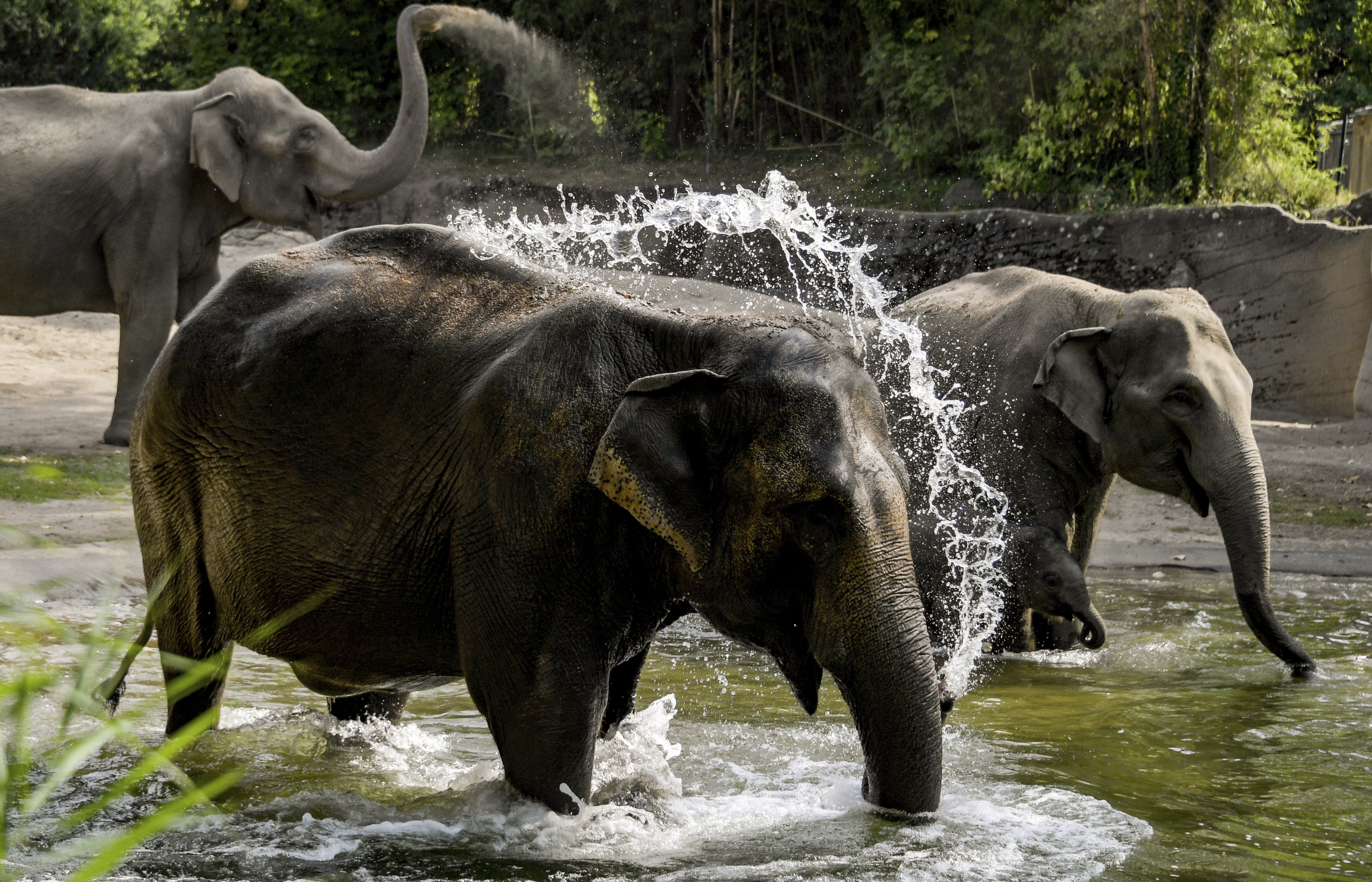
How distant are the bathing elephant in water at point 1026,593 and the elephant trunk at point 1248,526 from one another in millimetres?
641

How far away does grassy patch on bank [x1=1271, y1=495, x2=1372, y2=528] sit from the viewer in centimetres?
1002

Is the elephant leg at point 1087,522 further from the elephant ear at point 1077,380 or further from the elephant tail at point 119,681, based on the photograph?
the elephant tail at point 119,681

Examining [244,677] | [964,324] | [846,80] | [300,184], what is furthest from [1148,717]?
[846,80]

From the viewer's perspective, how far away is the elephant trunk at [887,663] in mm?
3424

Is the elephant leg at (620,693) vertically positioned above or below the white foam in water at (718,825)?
above

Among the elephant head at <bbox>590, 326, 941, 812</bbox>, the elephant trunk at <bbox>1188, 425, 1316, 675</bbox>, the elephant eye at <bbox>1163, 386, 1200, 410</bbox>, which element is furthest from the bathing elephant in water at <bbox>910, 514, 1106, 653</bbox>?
the elephant head at <bbox>590, 326, 941, 812</bbox>

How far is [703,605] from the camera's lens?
3625 millimetres

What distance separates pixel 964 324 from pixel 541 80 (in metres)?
15.0

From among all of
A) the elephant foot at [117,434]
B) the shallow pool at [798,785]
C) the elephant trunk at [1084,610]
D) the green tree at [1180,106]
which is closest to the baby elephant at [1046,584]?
the elephant trunk at [1084,610]

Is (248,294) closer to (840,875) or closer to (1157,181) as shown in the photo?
(840,875)

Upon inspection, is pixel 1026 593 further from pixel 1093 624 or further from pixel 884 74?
pixel 884 74

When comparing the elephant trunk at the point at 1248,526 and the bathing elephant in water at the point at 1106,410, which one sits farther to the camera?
the bathing elephant in water at the point at 1106,410

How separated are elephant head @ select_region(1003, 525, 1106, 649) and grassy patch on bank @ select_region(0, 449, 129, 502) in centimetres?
502

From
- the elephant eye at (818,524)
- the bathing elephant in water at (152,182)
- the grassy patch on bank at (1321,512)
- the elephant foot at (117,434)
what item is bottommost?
the grassy patch on bank at (1321,512)
